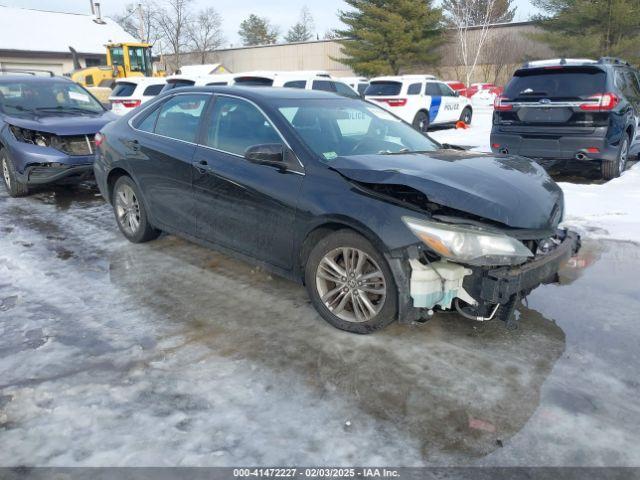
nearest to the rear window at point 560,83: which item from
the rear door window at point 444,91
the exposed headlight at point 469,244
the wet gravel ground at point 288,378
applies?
the wet gravel ground at point 288,378

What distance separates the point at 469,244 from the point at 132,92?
537 inches

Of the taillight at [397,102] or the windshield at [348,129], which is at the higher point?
the windshield at [348,129]

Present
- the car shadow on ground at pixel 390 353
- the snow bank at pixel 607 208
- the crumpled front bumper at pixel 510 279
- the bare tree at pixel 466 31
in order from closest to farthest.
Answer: the car shadow on ground at pixel 390 353, the crumpled front bumper at pixel 510 279, the snow bank at pixel 607 208, the bare tree at pixel 466 31

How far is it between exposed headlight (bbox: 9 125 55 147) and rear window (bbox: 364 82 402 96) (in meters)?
10.5

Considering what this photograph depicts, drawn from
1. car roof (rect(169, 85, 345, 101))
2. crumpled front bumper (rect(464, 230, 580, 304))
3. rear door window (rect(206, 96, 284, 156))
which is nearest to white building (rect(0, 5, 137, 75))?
car roof (rect(169, 85, 345, 101))

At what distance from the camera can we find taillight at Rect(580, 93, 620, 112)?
293 inches

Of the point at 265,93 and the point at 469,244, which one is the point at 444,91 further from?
the point at 469,244

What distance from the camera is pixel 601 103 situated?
24.4 feet

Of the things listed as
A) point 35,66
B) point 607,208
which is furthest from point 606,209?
point 35,66

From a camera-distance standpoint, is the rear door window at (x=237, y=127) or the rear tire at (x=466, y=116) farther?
the rear tire at (x=466, y=116)

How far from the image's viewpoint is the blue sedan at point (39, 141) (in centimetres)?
726

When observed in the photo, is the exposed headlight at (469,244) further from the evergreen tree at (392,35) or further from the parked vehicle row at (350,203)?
the evergreen tree at (392,35)

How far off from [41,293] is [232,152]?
1.94 metres

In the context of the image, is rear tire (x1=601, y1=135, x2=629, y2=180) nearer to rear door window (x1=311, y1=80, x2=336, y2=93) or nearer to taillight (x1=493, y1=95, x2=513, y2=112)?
taillight (x1=493, y1=95, x2=513, y2=112)
